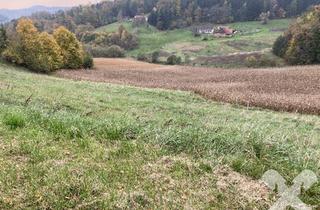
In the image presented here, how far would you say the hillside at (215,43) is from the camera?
106m

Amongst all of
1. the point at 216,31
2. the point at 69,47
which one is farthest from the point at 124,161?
the point at 216,31

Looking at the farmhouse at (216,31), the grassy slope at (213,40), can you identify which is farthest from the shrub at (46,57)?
the farmhouse at (216,31)

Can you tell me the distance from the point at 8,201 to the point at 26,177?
0.72 meters

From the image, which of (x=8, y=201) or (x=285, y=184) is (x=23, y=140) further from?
(x=285, y=184)

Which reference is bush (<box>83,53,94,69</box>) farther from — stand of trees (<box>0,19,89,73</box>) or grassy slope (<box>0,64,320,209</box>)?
grassy slope (<box>0,64,320,209</box>)

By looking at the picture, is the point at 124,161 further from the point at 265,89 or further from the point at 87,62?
the point at 87,62

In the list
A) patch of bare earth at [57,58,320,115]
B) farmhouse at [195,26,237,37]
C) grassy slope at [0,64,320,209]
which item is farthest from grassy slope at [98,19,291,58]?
grassy slope at [0,64,320,209]

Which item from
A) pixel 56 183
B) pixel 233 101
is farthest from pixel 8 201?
pixel 233 101

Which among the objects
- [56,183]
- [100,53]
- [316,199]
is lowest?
[100,53]

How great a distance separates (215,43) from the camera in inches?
5187

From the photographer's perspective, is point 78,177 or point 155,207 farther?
point 78,177

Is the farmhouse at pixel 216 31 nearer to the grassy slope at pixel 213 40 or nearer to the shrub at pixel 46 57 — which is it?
the grassy slope at pixel 213 40

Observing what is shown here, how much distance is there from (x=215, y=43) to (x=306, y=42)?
53.8 meters

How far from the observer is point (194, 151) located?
681 centimetres
